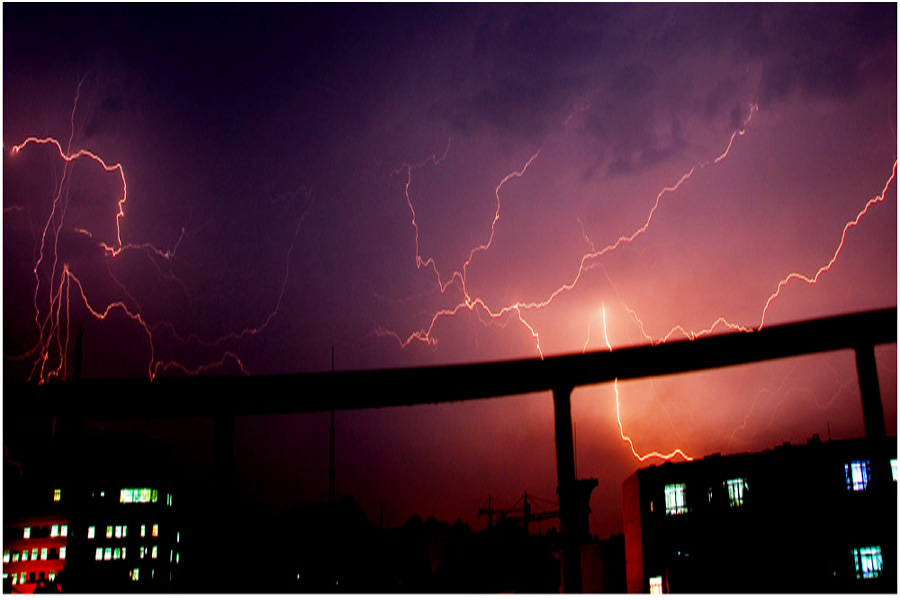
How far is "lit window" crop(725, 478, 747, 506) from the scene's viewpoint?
920 inches

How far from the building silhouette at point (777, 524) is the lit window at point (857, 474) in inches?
1.0

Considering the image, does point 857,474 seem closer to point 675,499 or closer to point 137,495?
point 675,499

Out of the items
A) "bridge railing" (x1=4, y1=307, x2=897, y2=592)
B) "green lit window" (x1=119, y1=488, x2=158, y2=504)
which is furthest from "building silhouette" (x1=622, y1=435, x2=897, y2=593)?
"green lit window" (x1=119, y1=488, x2=158, y2=504)

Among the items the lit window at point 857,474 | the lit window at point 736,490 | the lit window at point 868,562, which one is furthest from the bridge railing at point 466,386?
the lit window at point 736,490

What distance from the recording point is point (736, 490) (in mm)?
23594

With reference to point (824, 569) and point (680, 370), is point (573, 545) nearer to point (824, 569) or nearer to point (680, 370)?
point (680, 370)

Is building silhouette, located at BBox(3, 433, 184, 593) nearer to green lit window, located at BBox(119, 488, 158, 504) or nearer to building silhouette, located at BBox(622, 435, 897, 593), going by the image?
green lit window, located at BBox(119, 488, 158, 504)

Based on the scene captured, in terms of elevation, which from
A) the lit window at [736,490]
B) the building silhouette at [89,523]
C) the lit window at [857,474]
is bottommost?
the building silhouette at [89,523]

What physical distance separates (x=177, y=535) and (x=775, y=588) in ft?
222

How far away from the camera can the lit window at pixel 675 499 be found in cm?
2577

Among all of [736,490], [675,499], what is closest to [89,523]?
[675,499]

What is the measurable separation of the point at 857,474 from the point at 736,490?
3.47 meters

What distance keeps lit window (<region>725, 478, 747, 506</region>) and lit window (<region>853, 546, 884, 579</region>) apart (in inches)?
131

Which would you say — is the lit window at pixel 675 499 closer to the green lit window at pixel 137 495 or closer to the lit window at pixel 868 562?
the lit window at pixel 868 562
